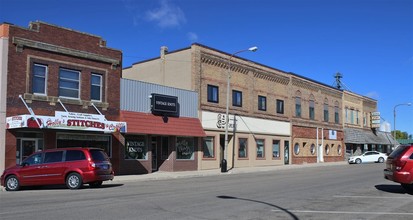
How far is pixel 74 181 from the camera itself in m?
18.2

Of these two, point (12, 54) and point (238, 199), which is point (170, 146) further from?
point (238, 199)

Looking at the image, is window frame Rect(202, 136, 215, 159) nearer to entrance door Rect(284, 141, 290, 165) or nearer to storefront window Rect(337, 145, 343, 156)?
entrance door Rect(284, 141, 290, 165)

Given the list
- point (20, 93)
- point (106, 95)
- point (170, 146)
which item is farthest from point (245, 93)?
point (20, 93)

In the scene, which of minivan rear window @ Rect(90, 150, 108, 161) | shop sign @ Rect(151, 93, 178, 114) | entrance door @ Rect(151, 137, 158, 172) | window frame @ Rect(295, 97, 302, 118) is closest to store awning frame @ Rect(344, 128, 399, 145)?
window frame @ Rect(295, 97, 302, 118)

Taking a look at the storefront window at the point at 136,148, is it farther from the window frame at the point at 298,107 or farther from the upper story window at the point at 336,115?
the upper story window at the point at 336,115

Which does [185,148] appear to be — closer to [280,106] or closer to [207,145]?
[207,145]

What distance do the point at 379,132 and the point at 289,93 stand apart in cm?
2831

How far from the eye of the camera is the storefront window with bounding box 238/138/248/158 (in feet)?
122

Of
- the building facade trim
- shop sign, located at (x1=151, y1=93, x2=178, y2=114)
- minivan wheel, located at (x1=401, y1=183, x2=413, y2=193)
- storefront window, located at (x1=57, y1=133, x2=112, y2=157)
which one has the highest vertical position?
the building facade trim

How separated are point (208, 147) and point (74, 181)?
17.0 meters

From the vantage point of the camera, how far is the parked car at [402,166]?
48.5 feet

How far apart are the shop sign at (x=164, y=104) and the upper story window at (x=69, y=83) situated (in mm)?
5705

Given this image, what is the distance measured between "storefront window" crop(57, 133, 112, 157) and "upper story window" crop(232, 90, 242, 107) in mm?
13375

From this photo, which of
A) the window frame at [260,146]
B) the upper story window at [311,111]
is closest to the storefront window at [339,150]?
the upper story window at [311,111]
